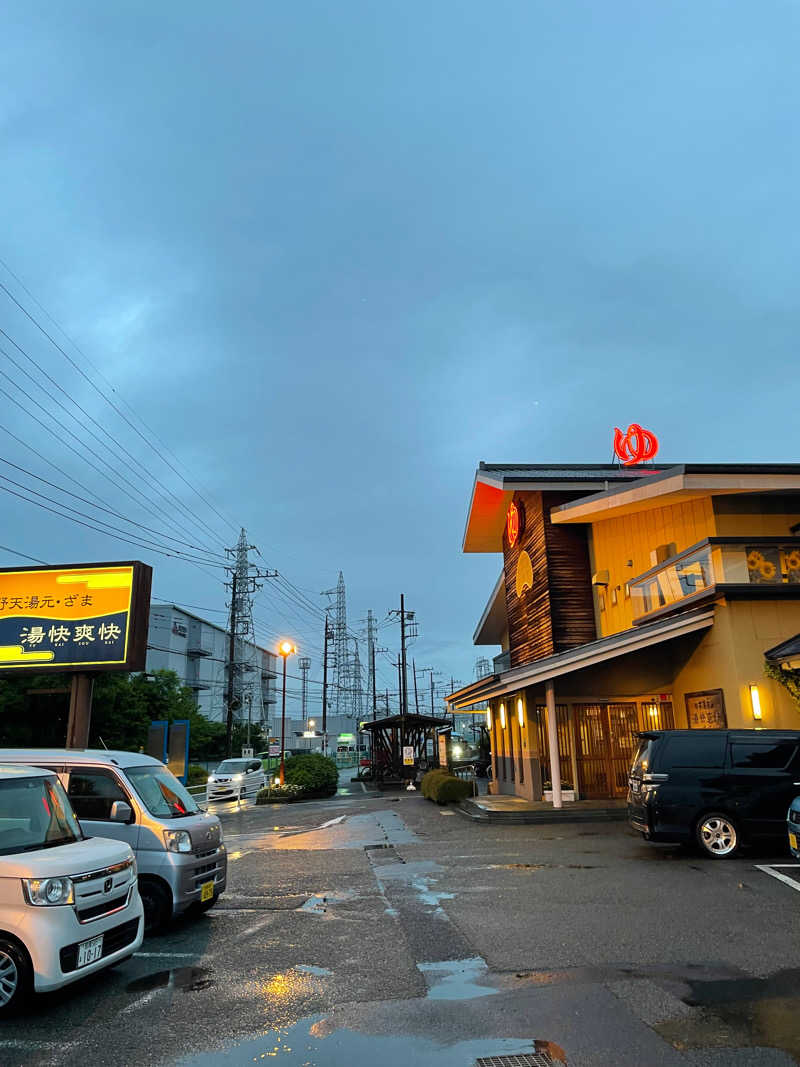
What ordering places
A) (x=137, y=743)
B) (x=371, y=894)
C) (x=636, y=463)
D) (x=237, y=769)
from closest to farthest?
(x=371, y=894), (x=636, y=463), (x=237, y=769), (x=137, y=743)

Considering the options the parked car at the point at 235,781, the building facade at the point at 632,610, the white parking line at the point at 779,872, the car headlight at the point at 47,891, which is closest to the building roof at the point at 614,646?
the building facade at the point at 632,610

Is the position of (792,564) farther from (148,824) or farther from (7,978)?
(7,978)

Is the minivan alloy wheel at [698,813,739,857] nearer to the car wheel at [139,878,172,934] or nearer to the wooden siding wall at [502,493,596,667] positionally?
the car wheel at [139,878,172,934]

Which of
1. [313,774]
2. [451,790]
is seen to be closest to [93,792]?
[451,790]

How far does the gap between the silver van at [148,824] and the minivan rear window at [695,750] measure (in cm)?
670

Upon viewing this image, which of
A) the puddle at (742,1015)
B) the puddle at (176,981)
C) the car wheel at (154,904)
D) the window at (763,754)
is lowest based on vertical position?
the puddle at (176,981)

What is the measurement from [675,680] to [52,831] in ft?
51.8

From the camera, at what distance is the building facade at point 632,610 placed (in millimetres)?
15438

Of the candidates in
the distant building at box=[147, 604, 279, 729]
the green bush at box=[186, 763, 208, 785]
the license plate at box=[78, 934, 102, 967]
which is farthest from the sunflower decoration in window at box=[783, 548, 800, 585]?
the distant building at box=[147, 604, 279, 729]

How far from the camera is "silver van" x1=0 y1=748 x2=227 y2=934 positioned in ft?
26.1

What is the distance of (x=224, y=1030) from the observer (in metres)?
5.10

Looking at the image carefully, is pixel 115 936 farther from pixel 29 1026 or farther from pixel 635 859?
pixel 635 859

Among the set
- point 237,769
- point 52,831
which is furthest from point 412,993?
point 237,769

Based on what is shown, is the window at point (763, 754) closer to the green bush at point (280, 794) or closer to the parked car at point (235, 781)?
the green bush at point (280, 794)
